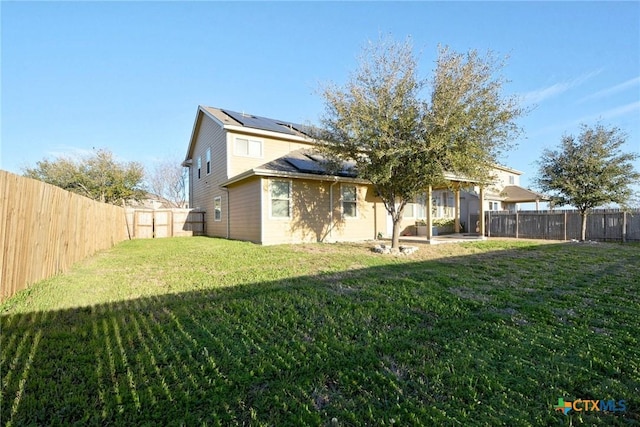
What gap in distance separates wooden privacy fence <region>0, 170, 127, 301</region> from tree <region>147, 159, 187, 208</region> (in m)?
26.9

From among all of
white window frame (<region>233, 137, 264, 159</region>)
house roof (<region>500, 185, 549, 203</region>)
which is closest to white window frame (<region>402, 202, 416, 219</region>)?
white window frame (<region>233, 137, 264, 159</region>)

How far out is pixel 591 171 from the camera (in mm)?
12719

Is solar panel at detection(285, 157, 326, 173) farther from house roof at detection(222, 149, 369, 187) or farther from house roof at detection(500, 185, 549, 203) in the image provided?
house roof at detection(500, 185, 549, 203)

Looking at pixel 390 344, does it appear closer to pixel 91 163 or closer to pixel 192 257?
pixel 192 257

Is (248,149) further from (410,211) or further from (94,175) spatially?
(94,175)

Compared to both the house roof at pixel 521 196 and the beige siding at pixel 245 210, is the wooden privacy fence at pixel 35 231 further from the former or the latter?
the house roof at pixel 521 196

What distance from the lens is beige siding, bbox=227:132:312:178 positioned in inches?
535

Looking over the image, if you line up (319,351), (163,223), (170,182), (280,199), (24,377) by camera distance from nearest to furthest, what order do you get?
(24,377), (319,351), (280,199), (163,223), (170,182)

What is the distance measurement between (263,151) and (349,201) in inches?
191

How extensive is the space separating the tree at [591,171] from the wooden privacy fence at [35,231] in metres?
17.0

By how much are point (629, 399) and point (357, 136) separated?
755cm

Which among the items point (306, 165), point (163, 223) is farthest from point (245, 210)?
point (163, 223)

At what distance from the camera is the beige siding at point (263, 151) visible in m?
13.6

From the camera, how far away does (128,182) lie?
23406 millimetres
